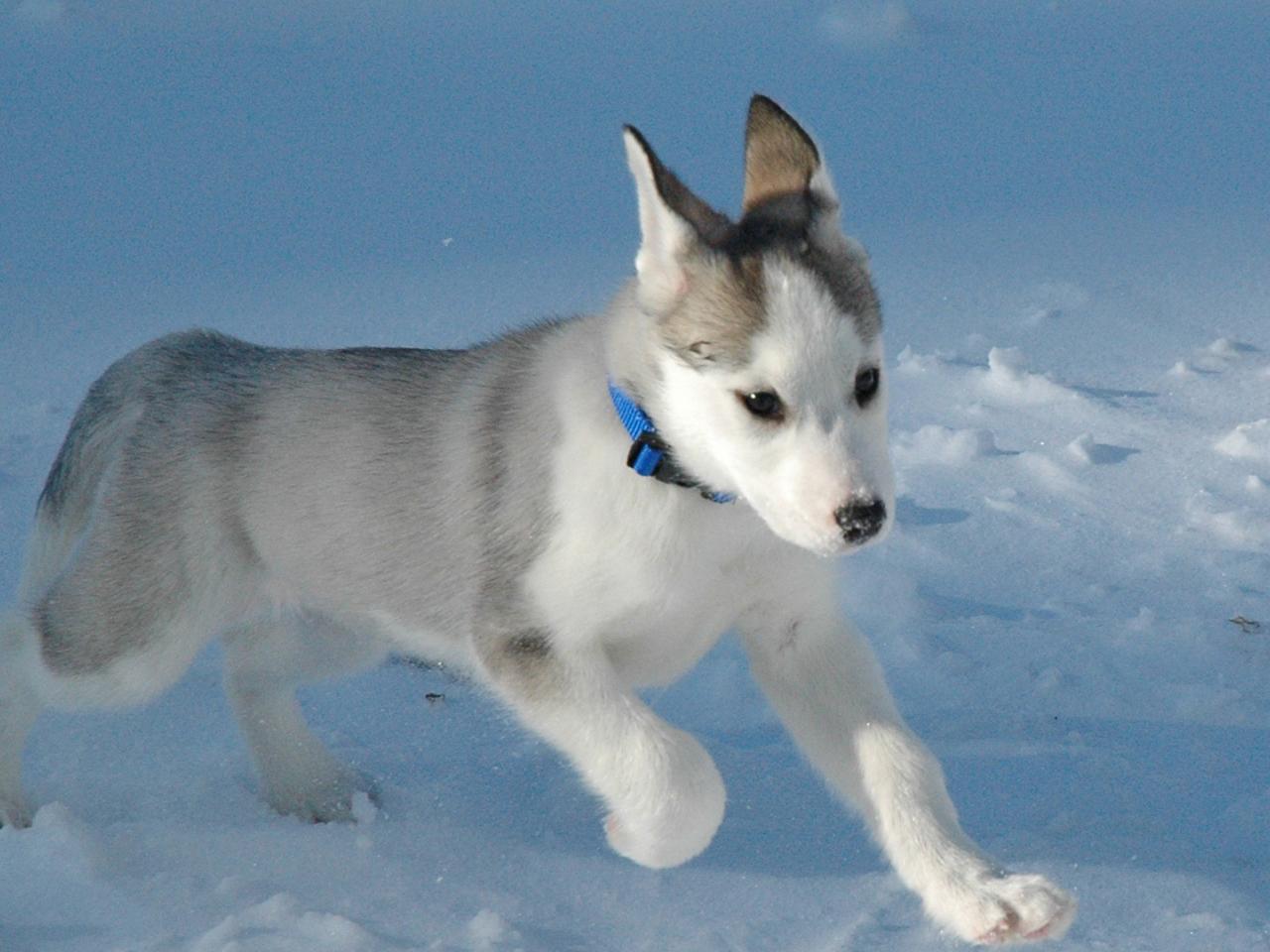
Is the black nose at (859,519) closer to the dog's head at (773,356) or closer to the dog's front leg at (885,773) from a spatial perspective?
the dog's head at (773,356)

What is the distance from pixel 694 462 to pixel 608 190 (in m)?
4.40

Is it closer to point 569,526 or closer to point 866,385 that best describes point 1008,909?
point 866,385

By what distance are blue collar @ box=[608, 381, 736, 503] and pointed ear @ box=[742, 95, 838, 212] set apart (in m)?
0.44

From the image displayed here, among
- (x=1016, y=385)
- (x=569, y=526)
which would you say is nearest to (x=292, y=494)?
(x=569, y=526)

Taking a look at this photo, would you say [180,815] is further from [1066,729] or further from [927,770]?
[1066,729]

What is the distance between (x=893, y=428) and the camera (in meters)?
5.06

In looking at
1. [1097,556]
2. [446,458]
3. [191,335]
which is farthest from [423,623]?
[1097,556]

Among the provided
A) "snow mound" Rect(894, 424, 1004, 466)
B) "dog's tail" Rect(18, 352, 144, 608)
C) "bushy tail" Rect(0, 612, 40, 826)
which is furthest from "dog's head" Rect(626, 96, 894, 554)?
"snow mound" Rect(894, 424, 1004, 466)

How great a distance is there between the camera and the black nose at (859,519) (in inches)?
96.4

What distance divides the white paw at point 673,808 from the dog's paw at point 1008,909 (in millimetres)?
428

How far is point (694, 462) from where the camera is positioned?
276cm

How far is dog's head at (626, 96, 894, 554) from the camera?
2.50 metres

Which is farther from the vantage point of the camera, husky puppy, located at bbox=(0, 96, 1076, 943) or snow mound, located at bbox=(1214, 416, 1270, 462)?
snow mound, located at bbox=(1214, 416, 1270, 462)

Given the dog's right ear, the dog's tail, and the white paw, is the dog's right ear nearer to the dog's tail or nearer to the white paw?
the white paw
